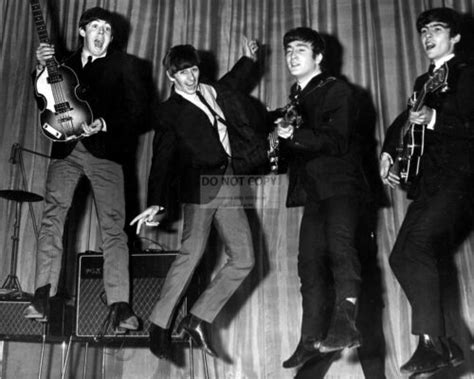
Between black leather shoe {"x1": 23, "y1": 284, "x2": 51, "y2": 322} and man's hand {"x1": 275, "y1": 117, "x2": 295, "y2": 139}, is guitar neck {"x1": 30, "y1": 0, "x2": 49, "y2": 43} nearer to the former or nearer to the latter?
black leather shoe {"x1": 23, "y1": 284, "x2": 51, "y2": 322}

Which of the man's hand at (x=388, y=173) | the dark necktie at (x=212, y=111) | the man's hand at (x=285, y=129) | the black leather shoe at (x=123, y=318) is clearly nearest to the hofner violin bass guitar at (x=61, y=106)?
the dark necktie at (x=212, y=111)

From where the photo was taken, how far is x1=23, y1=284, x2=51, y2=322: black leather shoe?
3.52 metres

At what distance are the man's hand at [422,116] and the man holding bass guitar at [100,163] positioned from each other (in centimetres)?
170

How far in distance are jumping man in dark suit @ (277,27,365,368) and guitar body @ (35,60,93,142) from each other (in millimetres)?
1238

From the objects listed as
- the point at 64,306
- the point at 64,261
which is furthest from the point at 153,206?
the point at 64,261

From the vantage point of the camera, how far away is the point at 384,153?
357 cm

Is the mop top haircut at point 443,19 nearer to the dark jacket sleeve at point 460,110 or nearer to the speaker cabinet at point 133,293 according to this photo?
the dark jacket sleeve at point 460,110

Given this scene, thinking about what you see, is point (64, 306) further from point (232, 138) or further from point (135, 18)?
point (135, 18)

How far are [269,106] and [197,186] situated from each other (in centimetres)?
120

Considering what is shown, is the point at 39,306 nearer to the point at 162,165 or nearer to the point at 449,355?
the point at 162,165

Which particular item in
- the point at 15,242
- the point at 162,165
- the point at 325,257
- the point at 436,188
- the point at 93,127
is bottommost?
the point at 325,257

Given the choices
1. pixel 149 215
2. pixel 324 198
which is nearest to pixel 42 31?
pixel 149 215

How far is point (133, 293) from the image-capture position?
152 inches

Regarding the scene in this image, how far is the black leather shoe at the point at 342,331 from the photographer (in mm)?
2900
